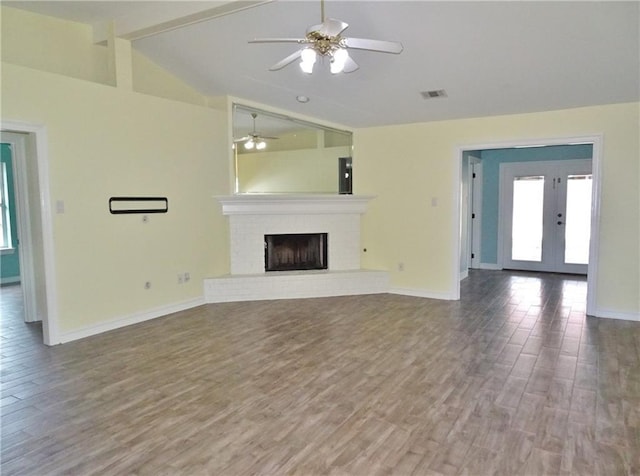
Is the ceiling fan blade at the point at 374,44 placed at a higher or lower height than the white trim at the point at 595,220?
higher

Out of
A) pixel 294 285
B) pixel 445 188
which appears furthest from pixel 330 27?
pixel 294 285

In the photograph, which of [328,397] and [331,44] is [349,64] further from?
[328,397]

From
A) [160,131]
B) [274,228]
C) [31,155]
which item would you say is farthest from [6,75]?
[274,228]

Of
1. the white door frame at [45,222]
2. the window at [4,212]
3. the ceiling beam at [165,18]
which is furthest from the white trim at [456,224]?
the window at [4,212]

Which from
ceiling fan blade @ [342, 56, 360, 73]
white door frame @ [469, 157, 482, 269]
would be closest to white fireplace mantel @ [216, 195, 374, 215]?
ceiling fan blade @ [342, 56, 360, 73]

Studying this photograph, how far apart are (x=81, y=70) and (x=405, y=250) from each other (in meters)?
4.65

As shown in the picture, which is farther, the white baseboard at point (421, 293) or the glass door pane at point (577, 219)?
the glass door pane at point (577, 219)

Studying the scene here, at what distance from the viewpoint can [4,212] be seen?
6809mm

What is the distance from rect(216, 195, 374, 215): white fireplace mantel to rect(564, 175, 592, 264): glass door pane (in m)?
3.83

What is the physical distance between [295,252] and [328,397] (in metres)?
3.62

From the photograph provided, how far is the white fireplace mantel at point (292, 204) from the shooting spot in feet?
18.7

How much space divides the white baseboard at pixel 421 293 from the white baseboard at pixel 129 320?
2781 mm

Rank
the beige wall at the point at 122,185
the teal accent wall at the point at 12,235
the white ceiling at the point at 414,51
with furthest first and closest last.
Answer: the teal accent wall at the point at 12,235, the beige wall at the point at 122,185, the white ceiling at the point at 414,51

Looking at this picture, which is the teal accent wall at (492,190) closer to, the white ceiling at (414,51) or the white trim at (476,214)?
the white trim at (476,214)
